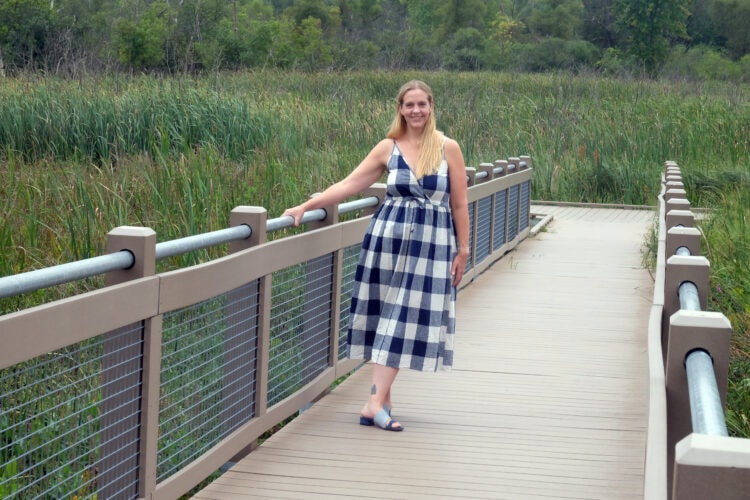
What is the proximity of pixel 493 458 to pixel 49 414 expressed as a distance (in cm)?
235

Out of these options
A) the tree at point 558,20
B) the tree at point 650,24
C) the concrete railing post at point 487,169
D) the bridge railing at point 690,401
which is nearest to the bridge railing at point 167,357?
the bridge railing at point 690,401

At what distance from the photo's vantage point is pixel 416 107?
19.7ft

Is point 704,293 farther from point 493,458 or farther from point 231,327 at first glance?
point 231,327

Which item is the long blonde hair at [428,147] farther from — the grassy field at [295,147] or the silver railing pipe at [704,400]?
the silver railing pipe at [704,400]

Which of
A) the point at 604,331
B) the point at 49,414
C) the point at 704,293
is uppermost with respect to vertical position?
the point at 704,293

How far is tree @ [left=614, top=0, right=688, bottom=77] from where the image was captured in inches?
3044

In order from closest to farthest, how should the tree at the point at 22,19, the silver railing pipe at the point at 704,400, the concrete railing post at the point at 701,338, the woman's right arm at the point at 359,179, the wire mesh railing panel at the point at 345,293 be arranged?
1. the silver railing pipe at the point at 704,400
2. the concrete railing post at the point at 701,338
3. the woman's right arm at the point at 359,179
4. the wire mesh railing panel at the point at 345,293
5. the tree at the point at 22,19

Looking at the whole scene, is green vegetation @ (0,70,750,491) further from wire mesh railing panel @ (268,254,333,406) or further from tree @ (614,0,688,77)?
tree @ (614,0,688,77)

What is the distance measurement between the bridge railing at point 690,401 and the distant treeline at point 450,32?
87.5ft

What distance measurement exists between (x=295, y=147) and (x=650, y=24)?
65.8 m

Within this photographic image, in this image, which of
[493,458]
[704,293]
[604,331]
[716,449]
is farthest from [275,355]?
[716,449]

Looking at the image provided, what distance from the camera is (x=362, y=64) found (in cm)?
3756

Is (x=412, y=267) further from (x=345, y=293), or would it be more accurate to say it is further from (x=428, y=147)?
(x=345, y=293)

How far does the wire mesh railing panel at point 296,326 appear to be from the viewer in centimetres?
622
